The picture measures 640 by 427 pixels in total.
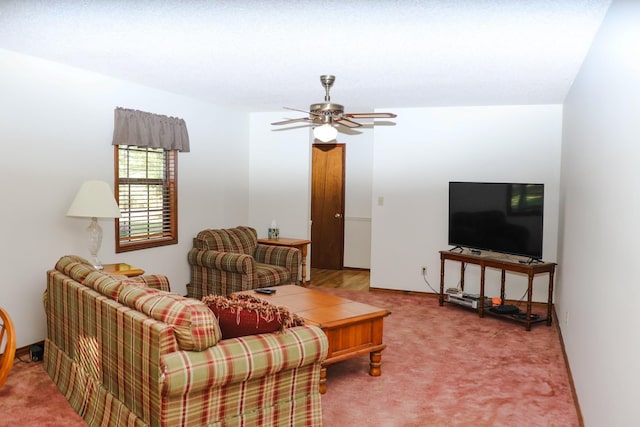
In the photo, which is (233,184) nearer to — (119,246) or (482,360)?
(119,246)

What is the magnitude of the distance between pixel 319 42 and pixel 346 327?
192 centimetres

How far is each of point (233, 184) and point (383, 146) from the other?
1.90 metres

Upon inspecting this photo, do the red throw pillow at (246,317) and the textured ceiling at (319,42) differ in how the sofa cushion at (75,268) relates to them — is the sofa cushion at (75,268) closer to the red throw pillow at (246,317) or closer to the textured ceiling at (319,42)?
the red throw pillow at (246,317)

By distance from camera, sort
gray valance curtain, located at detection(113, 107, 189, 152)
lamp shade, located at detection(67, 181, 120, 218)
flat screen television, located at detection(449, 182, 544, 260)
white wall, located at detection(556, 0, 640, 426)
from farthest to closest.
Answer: flat screen television, located at detection(449, 182, 544, 260)
gray valance curtain, located at detection(113, 107, 189, 152)
lamp shade, located at detection(67, 181, 120, 218)
white wall, located at detection(556, 0, 640, 426)

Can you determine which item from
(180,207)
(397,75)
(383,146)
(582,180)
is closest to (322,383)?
(582,180)

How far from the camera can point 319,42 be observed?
3.52 metres

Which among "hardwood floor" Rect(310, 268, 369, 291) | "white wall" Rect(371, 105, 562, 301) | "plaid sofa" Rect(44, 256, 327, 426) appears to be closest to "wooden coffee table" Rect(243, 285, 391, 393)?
"plaid sofa" Rect(44, 256, 327, 426)

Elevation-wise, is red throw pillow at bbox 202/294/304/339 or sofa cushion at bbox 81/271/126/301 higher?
sofa cushion at bbox 81/271/126/301

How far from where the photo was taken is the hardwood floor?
709 centimetres

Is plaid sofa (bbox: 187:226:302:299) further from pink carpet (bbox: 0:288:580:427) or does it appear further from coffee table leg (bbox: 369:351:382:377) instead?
coffee table leg (bbox: 369:351:382:377)

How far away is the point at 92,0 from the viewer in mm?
2836

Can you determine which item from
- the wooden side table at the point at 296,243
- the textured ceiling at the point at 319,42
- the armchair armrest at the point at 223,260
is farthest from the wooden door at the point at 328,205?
the textured ceiling at the point at 319,42

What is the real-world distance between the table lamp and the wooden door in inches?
174

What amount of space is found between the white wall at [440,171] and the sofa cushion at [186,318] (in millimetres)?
4208
